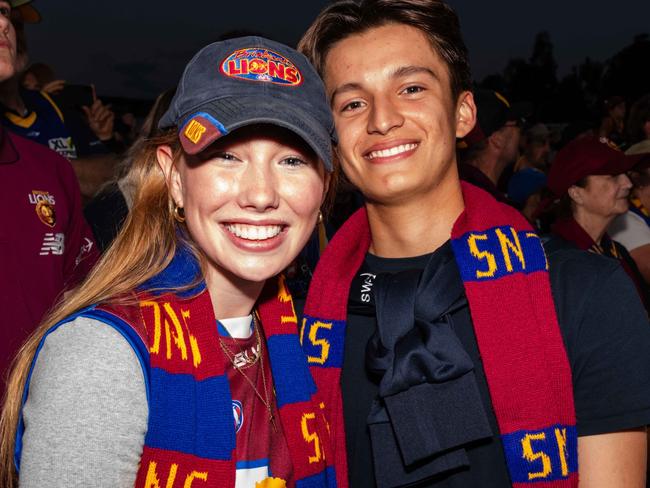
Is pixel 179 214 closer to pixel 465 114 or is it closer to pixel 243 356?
pixel 243 356

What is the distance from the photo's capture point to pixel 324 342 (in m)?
1.97

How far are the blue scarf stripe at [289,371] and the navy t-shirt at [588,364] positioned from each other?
194mm

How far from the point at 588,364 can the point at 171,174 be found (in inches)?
48.7

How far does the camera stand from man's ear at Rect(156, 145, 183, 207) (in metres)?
1.71

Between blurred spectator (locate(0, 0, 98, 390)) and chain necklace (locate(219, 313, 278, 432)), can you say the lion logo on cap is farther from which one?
blurred spectator (locate(0, 0, 98, 390))

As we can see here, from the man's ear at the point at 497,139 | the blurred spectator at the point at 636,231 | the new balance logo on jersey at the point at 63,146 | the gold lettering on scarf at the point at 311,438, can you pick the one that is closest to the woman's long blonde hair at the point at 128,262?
the gold lettering on scarf at the point at 311,438

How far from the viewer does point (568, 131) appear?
8.40 meters

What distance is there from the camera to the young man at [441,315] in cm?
164

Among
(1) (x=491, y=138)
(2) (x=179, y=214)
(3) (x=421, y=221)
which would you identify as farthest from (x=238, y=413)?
(1) (x=491, y=138)

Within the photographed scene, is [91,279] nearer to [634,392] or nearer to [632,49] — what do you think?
[634,392]

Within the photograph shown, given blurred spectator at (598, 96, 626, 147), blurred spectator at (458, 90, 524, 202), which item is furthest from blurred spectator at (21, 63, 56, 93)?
blurred spectator at (598, 96, 626, 147)

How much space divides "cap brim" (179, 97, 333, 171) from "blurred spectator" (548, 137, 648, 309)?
291 centimetres

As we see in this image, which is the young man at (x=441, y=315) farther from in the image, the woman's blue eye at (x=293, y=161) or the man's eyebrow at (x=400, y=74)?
the woman's blue eye at (x=293, y=161)

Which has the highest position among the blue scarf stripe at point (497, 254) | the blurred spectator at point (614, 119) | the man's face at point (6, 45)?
the blurred spectator at point (614, 119)
